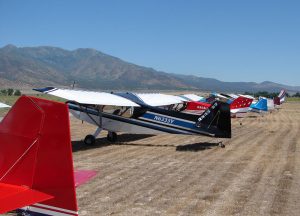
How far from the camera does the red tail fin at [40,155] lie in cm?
439

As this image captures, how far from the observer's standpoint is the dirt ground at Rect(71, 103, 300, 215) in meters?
7.93

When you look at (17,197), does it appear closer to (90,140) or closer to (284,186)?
(284,186)

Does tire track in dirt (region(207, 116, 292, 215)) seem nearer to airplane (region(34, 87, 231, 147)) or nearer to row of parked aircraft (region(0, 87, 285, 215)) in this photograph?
airplane (region(34, 87, 231, 147))

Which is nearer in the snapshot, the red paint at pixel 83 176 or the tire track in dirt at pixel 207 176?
the red paint at pixel 83 176

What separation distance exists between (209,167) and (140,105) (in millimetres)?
5685

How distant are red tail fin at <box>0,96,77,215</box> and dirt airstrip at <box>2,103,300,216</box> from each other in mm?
2895

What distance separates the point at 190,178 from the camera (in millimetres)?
10430

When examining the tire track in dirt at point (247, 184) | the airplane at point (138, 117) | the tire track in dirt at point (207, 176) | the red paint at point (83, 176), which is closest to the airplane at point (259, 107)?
the tire track in dirt at point (207, 176)

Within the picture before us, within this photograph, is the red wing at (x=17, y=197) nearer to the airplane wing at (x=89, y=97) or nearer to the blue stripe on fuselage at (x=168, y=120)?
the airplane wing at (x=89, y=97)

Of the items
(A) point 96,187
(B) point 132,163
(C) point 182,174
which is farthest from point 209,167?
(A) point 96,187

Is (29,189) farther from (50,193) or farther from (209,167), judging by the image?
(209,167)

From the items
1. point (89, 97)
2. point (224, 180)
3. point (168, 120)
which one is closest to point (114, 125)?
point (89, 97)

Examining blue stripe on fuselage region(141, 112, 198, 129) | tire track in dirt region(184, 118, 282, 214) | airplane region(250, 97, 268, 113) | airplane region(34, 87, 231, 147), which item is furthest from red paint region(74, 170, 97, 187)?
airplane region(250, 97, 268, 113)

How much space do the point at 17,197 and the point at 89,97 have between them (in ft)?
41.0
